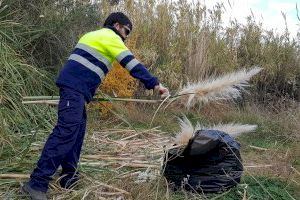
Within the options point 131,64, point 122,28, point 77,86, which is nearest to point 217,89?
point 131,64

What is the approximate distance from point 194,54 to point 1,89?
17.8ft

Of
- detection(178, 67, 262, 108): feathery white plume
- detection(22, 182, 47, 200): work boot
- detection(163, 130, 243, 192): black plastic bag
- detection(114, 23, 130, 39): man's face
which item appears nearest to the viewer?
detection(22, 182, 47, 200): work boot

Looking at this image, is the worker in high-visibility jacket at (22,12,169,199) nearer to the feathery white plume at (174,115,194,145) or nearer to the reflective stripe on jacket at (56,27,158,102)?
the reflective stripe on jacket at (56,27,158,102)

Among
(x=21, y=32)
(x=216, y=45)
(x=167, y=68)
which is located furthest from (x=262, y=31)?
(x=21, y=32)

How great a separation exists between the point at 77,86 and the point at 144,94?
5803mm

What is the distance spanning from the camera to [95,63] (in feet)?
16.0

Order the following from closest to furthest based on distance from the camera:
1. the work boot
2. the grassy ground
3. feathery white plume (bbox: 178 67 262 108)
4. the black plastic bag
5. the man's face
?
the work boot
feathery white plume (bbox: 178 67 262 108)
the grassy ground
the man's face
the black plastic bag

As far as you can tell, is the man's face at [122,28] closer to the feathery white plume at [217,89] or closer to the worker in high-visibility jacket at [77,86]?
the worker in high-visibility jacket at [77,86]

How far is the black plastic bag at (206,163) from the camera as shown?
5230 mm

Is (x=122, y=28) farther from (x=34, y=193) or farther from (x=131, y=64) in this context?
(x=34, y=193)

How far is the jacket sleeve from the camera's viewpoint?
15.8 ft

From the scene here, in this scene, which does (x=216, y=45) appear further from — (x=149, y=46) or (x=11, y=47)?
(x=11, y=47)

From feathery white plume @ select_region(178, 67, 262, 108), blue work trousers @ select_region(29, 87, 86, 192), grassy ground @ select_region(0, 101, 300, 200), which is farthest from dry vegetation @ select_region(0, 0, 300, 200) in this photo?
feathery white plume @ select_region(178, 67, 262, 108)

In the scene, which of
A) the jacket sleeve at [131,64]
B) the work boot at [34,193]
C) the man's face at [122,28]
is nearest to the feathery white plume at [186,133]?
the jacket sleeve at [131,64]
